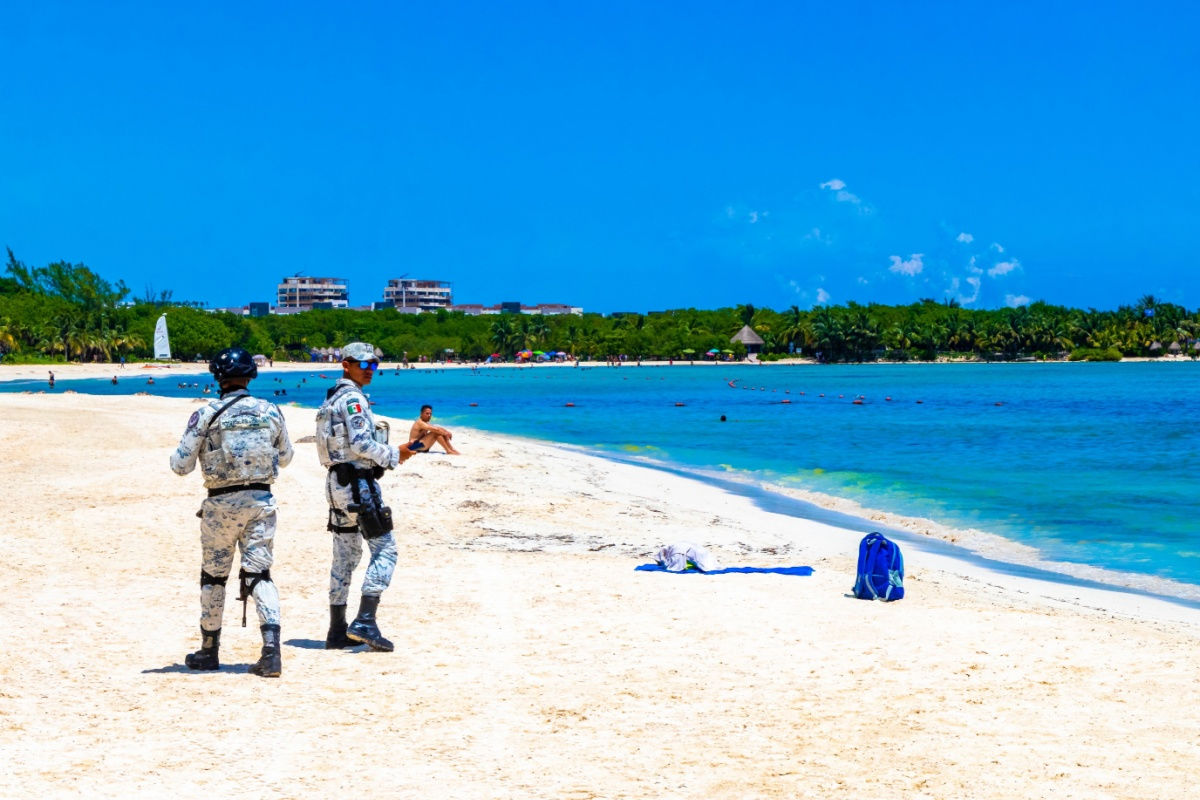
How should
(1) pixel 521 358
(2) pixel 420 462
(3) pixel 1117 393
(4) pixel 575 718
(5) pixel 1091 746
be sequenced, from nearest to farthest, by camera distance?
(5) pixel 1091 746
(4) pixel 575 718
(2) pixel 420 462
(3) pixel 1117 393
(1) pixel 521 358

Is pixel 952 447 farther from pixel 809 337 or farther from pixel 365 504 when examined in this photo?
pixel 809 337

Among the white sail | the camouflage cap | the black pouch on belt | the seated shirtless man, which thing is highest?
the white sail

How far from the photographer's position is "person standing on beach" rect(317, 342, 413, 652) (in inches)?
320

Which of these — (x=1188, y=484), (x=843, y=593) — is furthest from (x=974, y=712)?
(x=1188, y=484)

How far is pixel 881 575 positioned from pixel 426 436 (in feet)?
49.3

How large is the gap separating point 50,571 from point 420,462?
11762mm

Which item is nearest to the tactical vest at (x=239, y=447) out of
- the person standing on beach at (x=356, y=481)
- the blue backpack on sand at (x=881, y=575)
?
the person standing on beach at (x=356, y=481)

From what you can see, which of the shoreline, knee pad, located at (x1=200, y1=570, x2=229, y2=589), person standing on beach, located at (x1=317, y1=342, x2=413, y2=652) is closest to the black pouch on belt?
person standing on beach, located at (x1=317, y1=342, x2=413, y2=652)

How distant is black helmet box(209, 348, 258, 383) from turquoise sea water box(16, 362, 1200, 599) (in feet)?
37.0

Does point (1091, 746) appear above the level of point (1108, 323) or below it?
below

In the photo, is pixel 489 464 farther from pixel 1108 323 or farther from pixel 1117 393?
pixel 1108 323

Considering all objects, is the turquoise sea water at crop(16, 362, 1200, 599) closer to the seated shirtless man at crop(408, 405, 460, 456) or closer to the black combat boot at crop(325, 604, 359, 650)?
the seated shirtless man at crop(408, 405, 460, 456)

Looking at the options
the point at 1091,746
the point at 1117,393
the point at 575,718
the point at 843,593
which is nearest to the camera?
the point at 1091,746

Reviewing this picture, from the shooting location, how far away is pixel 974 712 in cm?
735
